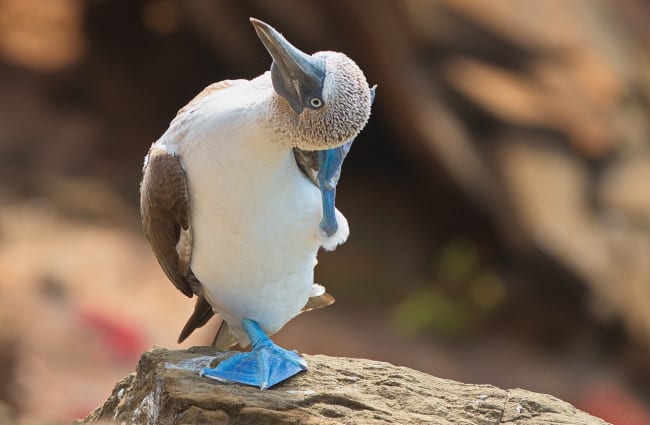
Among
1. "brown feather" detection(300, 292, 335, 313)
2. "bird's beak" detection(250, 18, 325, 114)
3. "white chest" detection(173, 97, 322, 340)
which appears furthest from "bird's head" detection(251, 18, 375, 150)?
"brown feather" detection(300, 292, 335, 313)

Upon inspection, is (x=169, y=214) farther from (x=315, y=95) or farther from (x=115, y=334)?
(x=115, y=334)

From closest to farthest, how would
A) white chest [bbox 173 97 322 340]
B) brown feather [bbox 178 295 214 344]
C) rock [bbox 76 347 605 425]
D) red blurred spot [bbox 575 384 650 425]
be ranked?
white chest [bbox 173 97 322 340], rock [bbox 76 347 605 425], brown feather [bbox 178 295 214 344], red blurred spot [bbox 575 384 650 425]

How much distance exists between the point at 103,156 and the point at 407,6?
4064 millimetres

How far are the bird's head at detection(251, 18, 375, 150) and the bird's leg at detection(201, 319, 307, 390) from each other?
887 mm

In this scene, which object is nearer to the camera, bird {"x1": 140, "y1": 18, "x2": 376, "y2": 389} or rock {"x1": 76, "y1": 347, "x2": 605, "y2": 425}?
bird {"x1": 140, "y1": 18, "x2": 376, "y2": 389}

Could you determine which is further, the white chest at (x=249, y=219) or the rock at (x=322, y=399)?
the rock at (x=322, y=399)

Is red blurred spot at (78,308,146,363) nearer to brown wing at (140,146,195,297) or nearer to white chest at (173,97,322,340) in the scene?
brown wing at (140,146,195,297)

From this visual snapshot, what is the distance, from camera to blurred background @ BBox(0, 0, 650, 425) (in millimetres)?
7770

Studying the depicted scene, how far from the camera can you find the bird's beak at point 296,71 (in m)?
3.08

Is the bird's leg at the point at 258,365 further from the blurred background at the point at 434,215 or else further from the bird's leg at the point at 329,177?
the blurred background at the point at 434,215

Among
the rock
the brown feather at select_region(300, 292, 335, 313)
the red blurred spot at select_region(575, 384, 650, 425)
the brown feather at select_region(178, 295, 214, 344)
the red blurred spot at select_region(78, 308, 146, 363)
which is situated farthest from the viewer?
the red blurred spot at select_region(575, 384, 650, 425)

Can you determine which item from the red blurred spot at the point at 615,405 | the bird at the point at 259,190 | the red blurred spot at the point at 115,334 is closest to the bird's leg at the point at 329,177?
the bird at the point at 259,190

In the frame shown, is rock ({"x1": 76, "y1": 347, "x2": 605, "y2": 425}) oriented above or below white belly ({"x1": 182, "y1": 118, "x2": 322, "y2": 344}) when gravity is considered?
below

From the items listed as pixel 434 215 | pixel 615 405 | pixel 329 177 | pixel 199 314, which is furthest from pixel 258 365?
pixel 434 215
